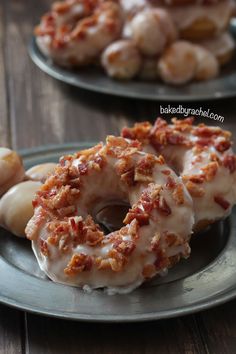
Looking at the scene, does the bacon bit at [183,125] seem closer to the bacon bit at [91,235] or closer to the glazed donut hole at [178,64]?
the bacon bit at [91,235]

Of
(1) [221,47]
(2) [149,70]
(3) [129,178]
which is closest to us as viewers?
(3) [129,178]

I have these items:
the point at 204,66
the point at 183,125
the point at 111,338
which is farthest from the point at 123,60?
the point at 111,338

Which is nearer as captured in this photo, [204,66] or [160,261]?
[160,261]

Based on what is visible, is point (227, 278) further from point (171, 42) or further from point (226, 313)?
point (171, 42)

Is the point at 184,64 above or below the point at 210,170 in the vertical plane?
below

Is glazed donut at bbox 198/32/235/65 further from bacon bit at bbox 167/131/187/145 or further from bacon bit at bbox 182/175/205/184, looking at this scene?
bacon bit at bbox 182/175/205/184

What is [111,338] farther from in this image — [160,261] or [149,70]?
[149,70]

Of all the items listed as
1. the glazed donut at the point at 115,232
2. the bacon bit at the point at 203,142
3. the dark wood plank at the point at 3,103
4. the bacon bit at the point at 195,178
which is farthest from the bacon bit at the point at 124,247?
the dark wood plank at the point at 3,103

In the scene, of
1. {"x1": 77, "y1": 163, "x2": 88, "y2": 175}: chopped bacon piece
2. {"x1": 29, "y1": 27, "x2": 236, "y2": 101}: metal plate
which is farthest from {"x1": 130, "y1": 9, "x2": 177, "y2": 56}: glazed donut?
{"x1": 77, "y1": 163, "x2": 88, "y2": 175}: chopped bacon piece
